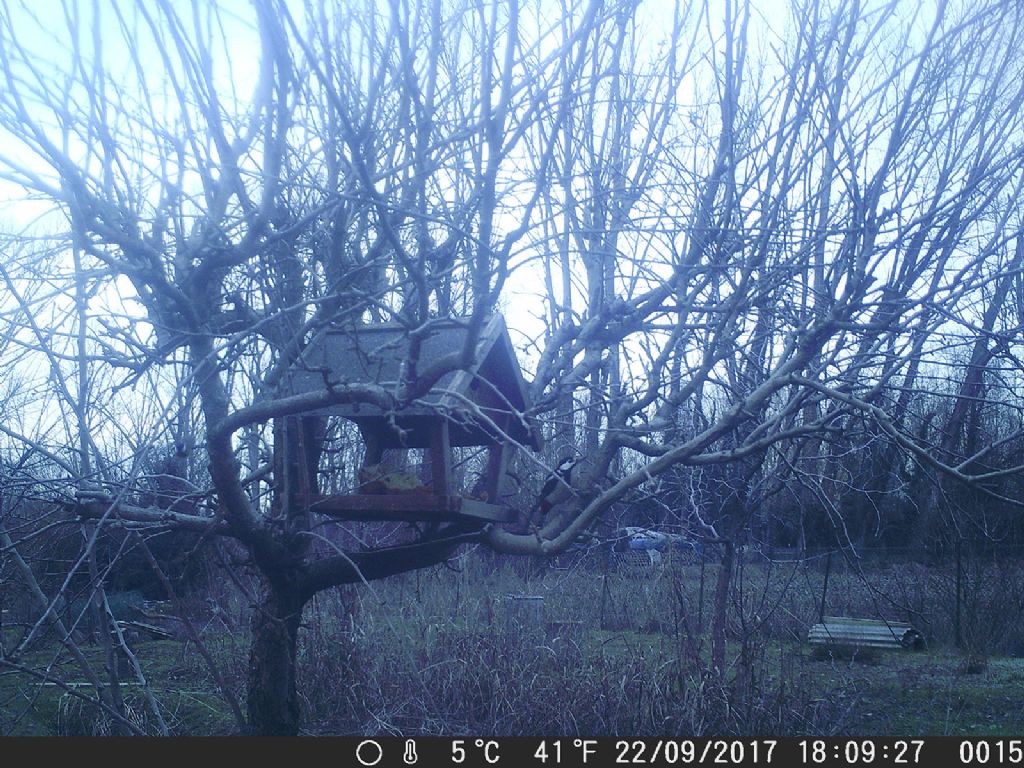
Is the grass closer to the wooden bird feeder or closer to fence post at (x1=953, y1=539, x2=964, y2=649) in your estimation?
fence post at (x1=953, y1=539, x2=964, y2=649)

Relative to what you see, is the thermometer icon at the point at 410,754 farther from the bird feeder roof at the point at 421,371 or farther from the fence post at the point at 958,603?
the fence post at the point at 958,603

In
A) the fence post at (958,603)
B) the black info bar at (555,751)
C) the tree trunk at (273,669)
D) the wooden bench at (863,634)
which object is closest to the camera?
the tree trunk at (273,669)

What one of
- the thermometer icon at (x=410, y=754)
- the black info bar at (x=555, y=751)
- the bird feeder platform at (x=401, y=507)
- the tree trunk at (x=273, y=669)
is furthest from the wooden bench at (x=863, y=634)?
the bird feeder platform at (x=401, y=507)

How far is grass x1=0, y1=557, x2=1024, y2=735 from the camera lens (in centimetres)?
581

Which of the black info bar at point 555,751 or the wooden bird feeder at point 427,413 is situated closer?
the wooden bird feeder at point 427,413

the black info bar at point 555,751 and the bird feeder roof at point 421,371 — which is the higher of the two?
the bird feeder roof at point 421,371

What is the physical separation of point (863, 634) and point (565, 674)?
511cm

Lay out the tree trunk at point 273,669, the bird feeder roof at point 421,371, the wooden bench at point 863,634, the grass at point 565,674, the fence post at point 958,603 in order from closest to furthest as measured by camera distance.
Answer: the bird feeder roof at point 421,371 < the tree trunk at point 273,669 < the grass at point 565,674 < the wooden bench at point 863,634 < the fence post at point 958,603

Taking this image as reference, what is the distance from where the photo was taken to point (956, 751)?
5.96 m

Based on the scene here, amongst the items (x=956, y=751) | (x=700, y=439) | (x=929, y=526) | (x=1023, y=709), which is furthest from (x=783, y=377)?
(x=929, y=526)

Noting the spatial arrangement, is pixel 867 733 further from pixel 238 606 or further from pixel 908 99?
pixel 238 606

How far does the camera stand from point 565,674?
6.48 metres

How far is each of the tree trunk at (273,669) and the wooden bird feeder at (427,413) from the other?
0.79 m

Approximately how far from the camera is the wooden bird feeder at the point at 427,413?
13.8 feet
